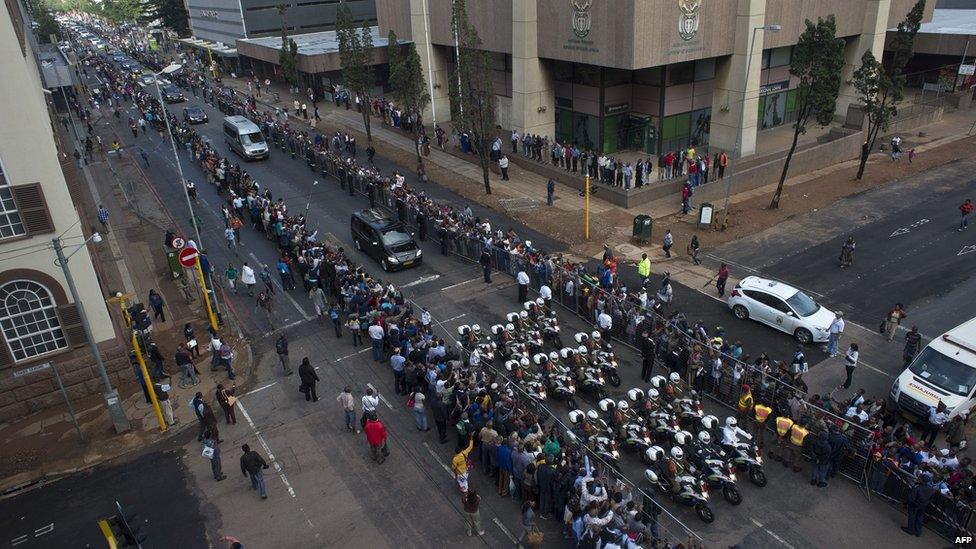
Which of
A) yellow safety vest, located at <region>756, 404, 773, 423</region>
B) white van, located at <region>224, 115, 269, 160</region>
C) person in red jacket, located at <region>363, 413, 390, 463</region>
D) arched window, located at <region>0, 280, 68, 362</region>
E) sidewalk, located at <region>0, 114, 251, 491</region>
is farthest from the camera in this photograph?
white van, located at <region>224, 115, 269, 160</region>

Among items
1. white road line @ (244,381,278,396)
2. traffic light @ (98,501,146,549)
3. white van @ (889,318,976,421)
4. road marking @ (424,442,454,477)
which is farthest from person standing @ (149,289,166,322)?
white van @ (889,318,976,421)

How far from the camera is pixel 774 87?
4441 centimetres

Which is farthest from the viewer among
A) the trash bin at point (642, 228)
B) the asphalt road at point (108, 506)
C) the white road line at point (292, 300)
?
the trash bin at point (642, 228)

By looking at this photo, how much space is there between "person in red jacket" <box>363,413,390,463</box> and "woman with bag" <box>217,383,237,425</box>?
167 inches

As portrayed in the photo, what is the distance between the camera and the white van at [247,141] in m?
42.4

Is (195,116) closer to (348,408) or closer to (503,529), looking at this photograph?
(348,408)

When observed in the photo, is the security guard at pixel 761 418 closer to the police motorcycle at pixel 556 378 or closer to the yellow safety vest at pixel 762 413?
the yellow safety vest at pixel 762 413

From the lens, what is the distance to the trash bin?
28.4m

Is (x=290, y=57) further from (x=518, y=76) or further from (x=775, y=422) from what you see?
(x=775, y=422)

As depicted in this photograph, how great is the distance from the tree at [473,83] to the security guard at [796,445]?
2264cm

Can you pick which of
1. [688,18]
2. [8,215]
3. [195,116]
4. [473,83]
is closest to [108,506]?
[8,215]

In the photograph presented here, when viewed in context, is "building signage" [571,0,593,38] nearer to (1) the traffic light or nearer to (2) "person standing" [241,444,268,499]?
(2) "person standing" [241,444,268,499]

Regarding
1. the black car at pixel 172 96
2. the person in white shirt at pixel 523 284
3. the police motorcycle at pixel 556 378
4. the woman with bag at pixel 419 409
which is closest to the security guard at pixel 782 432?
the police motorcycle at pixel 556 378

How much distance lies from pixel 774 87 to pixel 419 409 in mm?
38568
